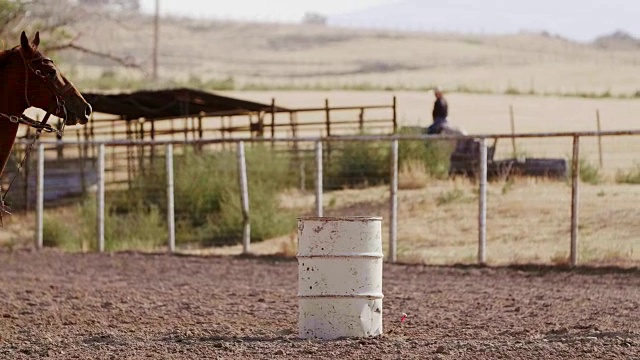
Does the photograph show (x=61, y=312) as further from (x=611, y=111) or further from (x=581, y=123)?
(x=611, y=111)

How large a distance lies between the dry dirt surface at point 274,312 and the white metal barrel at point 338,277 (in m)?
0.18

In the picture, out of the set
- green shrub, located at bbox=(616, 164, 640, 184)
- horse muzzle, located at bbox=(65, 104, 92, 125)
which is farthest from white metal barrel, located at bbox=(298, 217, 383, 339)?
green shrub, located at bbox=(616, 164, 640, 184)

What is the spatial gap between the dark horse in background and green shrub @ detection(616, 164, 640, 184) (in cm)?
1152

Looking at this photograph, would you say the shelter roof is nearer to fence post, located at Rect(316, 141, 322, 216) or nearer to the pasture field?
the pasture field

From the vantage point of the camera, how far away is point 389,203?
59.9ft

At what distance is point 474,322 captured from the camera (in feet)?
36.0

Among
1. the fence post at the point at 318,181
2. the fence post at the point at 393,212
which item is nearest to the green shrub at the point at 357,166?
the fence post at the point at 318,181

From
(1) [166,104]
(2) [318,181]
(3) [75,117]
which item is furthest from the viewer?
(1) [166,104]


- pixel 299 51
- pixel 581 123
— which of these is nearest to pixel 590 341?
pixel 581 123

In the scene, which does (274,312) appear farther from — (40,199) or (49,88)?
(40,199)

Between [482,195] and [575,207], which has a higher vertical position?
[482,195]

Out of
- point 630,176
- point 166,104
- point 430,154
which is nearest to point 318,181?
point 430,154

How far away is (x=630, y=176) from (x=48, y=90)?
43.8 feet

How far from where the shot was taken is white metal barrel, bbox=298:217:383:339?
9.80m
